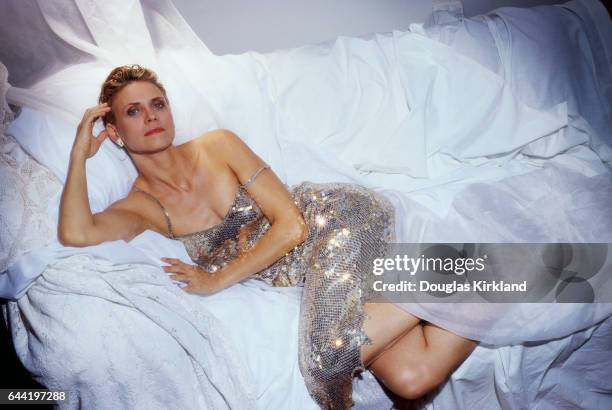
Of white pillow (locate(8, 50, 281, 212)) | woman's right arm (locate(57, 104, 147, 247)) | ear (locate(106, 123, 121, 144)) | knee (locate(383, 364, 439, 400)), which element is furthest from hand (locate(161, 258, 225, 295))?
knee (locate(383, 364, 439, 400))

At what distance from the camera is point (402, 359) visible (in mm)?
1286

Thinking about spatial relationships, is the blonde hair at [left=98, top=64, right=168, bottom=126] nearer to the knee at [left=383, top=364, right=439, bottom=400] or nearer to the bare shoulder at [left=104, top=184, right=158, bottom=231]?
the bare shoulder at [left=104, top=184, right=158, bottom=231]

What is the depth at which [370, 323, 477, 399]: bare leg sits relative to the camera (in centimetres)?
126

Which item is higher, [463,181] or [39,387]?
[463,181]

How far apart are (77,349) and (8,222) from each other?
0.40m

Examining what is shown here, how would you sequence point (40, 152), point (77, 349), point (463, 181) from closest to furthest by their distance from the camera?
point (77, 349) → point (40, 152) → point (463, 181)

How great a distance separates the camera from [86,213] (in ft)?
4.41

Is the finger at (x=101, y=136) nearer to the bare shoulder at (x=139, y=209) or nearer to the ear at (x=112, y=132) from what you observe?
the ear at (x=112, y=132)

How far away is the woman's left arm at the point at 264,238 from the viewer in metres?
1.40

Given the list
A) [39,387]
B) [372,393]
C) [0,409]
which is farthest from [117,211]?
[372,393]

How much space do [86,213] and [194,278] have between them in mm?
336

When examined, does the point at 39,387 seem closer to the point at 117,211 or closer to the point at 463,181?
the point at 117,211

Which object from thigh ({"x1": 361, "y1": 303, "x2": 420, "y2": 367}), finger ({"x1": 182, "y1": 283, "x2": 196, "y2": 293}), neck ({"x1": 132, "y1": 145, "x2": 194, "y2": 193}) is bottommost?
thigh ({"x1": 361, "y1": 303, "x2": 420, "y2": 367})

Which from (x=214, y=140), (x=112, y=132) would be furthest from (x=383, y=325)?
(x=112, y=132)
